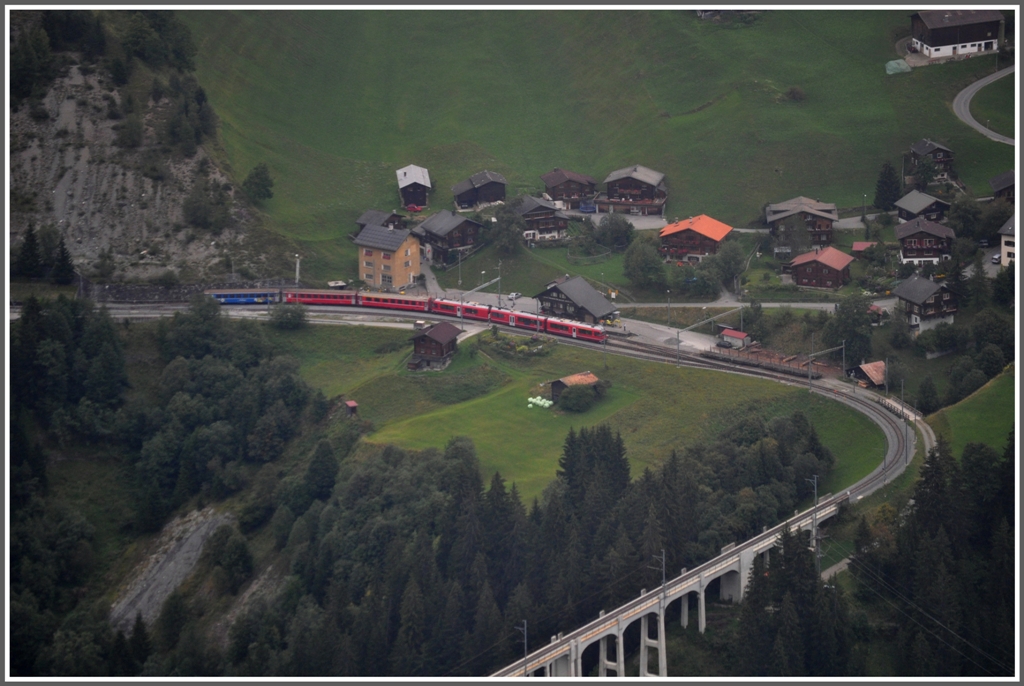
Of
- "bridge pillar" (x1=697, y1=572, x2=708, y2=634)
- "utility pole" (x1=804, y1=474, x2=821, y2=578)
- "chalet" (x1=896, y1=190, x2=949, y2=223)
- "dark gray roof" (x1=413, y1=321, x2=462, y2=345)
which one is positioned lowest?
"bridge pillar" (x1=697, y1=572, x2=708, y2=634)

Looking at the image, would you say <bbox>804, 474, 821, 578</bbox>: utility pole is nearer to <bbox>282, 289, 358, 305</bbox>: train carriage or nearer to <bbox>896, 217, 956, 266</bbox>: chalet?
<bbox>896, 217, 956, 266</bbox>: chalet

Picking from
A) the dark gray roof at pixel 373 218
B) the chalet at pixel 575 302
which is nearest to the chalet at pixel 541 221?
the dark gray roof at pixel 373 218

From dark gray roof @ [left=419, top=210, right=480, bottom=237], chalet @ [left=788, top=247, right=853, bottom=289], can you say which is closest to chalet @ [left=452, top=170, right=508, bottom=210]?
dark gray roof @ [left=419, top=210, right=480, bottom=237]

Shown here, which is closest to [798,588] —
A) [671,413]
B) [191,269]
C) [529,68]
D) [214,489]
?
[671,413]

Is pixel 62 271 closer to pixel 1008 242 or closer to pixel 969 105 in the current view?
pixel 1008 242

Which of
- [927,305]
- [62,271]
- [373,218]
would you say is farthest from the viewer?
[373,218]

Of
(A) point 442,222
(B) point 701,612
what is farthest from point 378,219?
(B) point 701,612
